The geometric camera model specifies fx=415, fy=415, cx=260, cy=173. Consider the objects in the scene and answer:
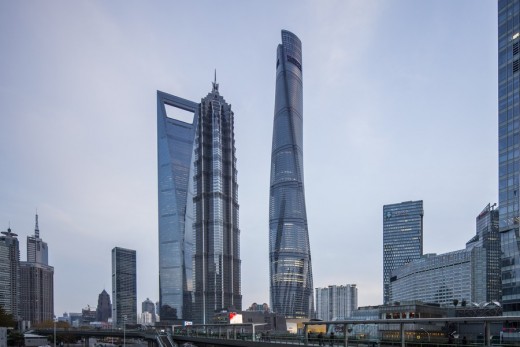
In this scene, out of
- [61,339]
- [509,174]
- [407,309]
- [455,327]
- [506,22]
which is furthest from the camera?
[61,339]

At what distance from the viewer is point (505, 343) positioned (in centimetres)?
2153

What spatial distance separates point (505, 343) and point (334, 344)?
12.4 meters

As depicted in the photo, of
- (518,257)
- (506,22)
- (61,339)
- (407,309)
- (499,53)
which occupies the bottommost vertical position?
(61,339)

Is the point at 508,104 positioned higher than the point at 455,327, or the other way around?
the point at 508,104

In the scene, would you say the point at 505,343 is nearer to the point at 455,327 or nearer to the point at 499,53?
the point at 455,327

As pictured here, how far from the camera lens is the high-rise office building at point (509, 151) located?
79.1m

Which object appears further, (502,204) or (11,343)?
(11,343)

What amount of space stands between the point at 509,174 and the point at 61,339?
14653 centimetres

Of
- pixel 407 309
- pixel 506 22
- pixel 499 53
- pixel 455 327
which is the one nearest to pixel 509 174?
pixel 499 53

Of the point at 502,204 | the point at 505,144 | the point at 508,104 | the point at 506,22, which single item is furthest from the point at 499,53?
the point at 502,204

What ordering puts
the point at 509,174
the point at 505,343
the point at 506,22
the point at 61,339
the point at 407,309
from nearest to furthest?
the point at 505,343, the point at 509,174, the point at 506,22, the point at 407,309, the point at 61,339

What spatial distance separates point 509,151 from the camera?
84812mm

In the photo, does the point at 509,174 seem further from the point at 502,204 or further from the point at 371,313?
the point at 371,313

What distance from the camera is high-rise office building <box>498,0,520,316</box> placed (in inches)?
3113
